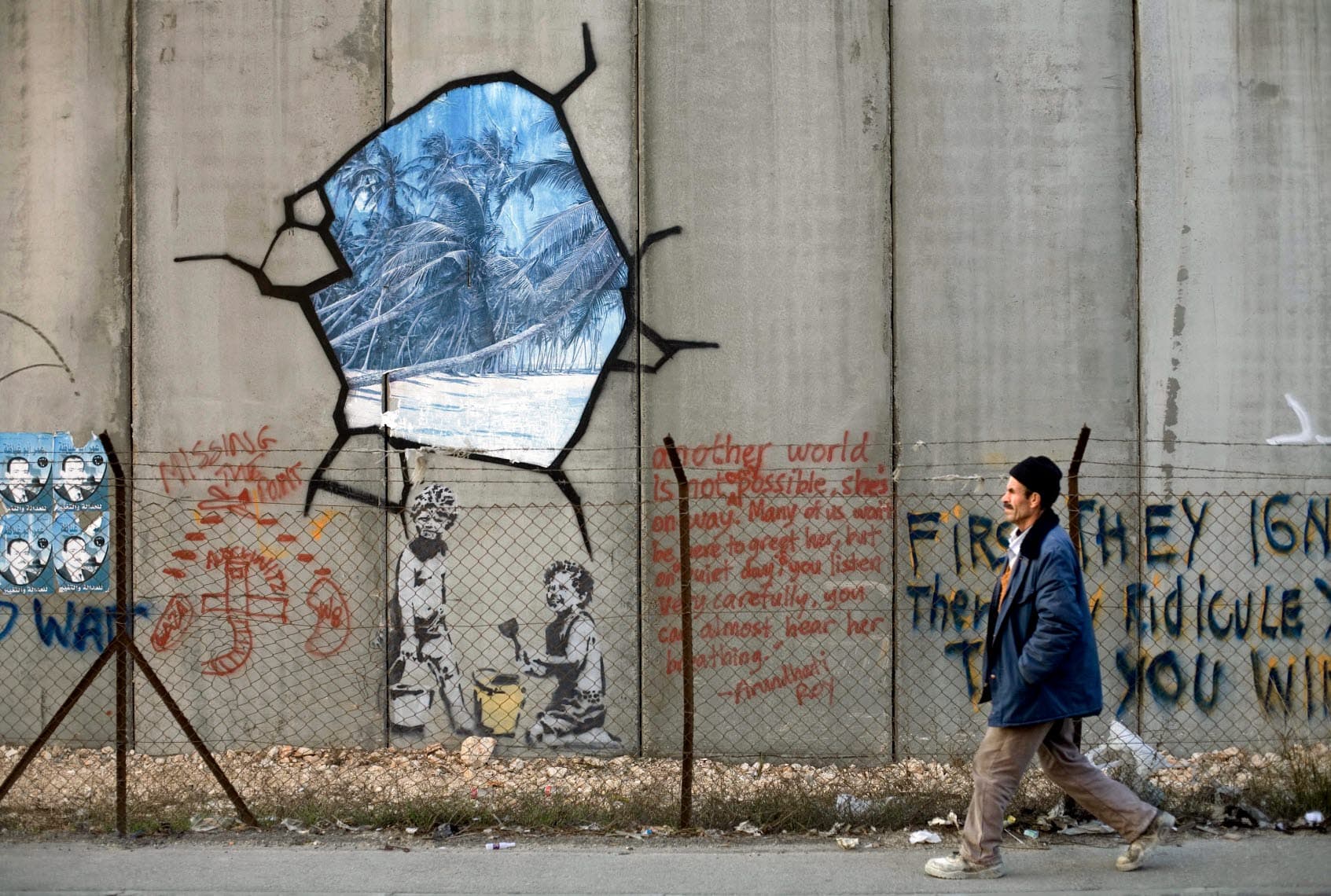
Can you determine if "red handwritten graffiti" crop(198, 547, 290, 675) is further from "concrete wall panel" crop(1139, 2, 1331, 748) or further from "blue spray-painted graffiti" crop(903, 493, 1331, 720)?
"concrete wall panel" crop(1139, 2, 1331, 748)

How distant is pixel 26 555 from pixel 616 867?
3891 millimetres

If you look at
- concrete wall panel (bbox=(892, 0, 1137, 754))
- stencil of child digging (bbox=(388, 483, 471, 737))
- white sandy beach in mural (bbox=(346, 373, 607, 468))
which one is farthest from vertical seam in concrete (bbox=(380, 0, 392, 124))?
concrete wall panel (bbox=(892, 0, 1137, 754))

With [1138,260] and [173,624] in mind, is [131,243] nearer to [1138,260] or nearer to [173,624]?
[173,624]

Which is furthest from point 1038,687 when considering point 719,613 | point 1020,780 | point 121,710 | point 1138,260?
point 121,710

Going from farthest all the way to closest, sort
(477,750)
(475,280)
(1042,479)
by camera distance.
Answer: (475,280) → (477,750) → (1042,479)

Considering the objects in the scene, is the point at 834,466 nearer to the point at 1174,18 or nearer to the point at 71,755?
the point at 1174,18

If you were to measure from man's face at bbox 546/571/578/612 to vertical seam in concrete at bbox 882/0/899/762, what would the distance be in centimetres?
168

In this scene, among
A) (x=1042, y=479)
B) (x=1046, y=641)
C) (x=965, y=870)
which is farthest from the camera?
(x=965, y=870)

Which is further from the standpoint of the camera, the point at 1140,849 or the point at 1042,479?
the point at 1140,849

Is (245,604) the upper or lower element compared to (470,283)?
lower

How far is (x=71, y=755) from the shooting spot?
613 cm

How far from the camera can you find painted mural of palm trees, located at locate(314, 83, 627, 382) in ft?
19.9

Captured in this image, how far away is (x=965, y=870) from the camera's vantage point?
4.19 metres

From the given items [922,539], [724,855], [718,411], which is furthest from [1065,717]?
[718,411]
